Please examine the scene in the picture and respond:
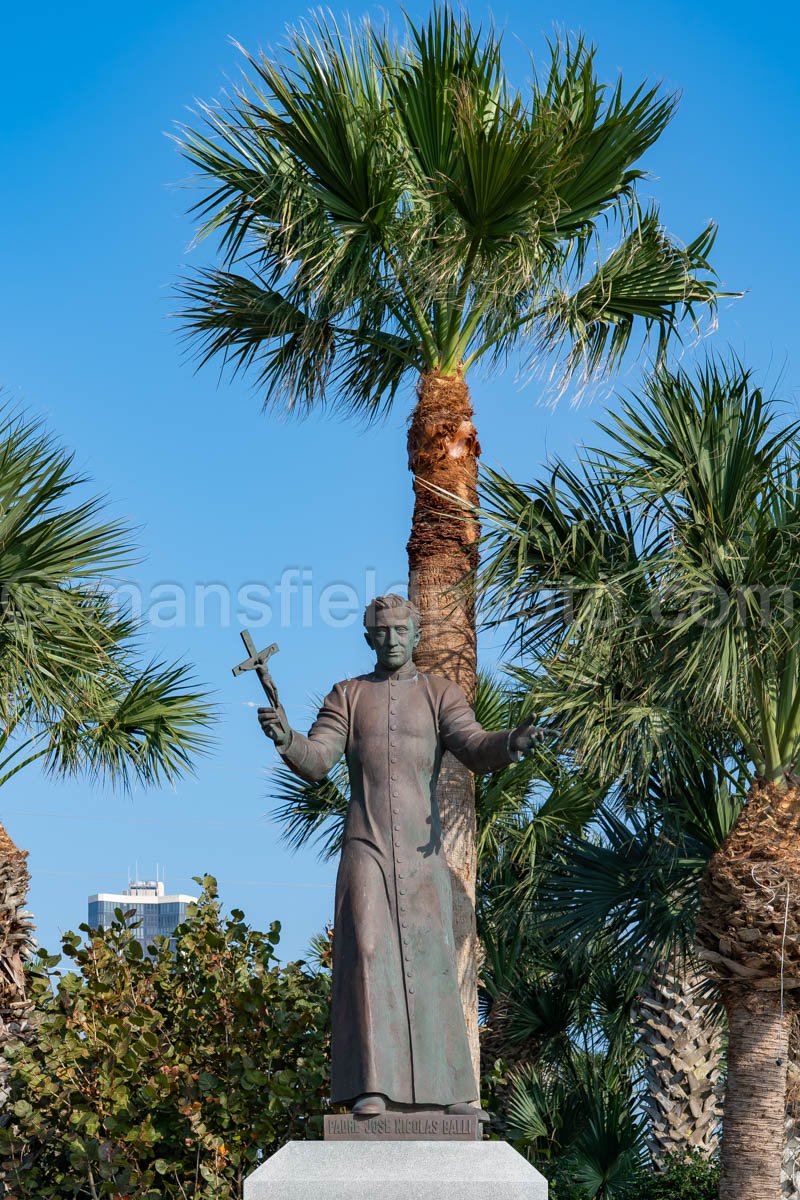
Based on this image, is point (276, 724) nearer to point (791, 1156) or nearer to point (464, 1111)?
point (464, 1111)

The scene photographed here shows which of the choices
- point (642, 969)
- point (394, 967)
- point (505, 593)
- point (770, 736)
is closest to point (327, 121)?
point (505, 593)

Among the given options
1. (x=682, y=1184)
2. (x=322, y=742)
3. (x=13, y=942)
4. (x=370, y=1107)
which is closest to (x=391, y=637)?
(x=322, y=742)

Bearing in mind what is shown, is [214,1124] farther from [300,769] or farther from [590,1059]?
[590,1059]

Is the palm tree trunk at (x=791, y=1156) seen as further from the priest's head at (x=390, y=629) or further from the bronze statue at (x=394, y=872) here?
the priest's head at (x=390, y=629)

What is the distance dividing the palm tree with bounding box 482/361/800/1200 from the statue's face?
10.5 feet

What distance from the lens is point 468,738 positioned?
6734mm

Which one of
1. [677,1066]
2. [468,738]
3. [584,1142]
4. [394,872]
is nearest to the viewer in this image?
[394,872]

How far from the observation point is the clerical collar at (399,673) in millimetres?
6938

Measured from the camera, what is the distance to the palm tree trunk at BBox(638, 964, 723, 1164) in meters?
14.3

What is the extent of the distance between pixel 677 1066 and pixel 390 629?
29.3 feet

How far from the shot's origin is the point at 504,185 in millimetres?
9875

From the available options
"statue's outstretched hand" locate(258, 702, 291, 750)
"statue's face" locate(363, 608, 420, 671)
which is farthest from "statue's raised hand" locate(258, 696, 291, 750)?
"statue's face" locate(363, 608, 420, 671)

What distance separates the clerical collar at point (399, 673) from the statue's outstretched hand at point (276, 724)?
0.63m

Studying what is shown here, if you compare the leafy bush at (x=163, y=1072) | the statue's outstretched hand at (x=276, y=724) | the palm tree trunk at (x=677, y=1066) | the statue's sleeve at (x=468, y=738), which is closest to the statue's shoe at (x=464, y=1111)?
the statue's sleeve at (x=468, y=738)
